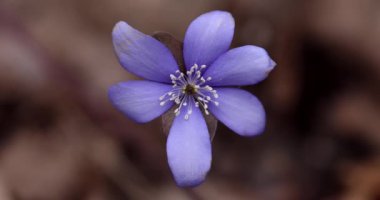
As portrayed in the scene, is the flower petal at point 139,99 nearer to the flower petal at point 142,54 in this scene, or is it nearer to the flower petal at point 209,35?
the flower petal at point 142,54

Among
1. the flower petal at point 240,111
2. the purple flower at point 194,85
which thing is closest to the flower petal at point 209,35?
the purple flower at point 194,85

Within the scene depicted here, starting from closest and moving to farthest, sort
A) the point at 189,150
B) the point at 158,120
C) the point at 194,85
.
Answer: the point at 189,150 < the point at 194,85 < the point at 158,120

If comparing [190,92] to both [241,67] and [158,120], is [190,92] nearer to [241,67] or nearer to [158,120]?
[241,67]

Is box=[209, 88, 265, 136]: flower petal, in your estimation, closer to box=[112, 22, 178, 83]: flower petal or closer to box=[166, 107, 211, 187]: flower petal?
box=[166, 107, 211, 187]: flower petal

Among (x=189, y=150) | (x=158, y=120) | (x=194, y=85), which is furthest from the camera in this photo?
(x=158, y=120)

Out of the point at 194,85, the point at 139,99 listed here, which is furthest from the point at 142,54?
the point at 194,85

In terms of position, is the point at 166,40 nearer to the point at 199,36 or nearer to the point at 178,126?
the point at 199,36
